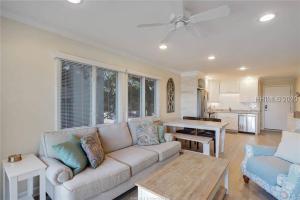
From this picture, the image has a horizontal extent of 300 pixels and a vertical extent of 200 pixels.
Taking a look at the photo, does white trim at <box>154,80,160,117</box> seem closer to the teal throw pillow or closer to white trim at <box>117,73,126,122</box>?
white trim at <box>117,73,126,122</box>

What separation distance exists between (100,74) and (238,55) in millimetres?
3037

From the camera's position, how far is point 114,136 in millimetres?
2793

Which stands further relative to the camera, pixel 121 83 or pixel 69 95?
pixel 121 83

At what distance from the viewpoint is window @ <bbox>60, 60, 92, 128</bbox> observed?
2.48 m

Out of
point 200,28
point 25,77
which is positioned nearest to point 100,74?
point 25,77

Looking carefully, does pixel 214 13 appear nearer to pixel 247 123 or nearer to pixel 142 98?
pixel 142 98

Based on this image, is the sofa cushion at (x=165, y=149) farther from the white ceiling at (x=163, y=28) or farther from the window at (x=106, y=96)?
the white ceiling at (x=163, y=28)

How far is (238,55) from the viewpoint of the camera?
353 cm

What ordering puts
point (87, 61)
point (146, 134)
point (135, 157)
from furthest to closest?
point (146, 134) → point (87, 61) → point (135, 157)

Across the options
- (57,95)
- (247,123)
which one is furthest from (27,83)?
(247,123)

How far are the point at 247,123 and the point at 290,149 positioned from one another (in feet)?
14.6

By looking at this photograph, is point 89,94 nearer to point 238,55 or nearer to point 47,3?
point 47,3

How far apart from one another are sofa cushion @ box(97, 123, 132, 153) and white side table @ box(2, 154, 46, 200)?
3.16ft

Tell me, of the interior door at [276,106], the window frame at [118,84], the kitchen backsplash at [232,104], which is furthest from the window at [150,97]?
the interior door at [276,106]
